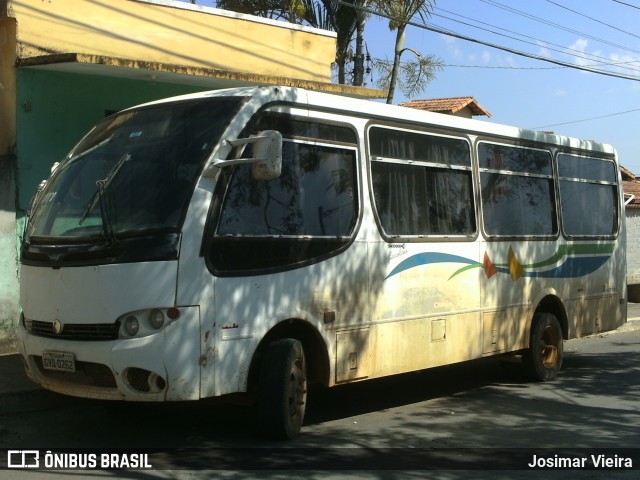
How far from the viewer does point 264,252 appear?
680 centimetres

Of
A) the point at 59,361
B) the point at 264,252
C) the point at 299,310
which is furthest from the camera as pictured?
the point at 299,310

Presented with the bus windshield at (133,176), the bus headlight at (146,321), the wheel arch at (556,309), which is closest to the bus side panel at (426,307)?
the wheel arch at (556,309)

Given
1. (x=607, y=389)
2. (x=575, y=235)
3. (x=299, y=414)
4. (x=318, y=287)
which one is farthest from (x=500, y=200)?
(x=299, y=414)

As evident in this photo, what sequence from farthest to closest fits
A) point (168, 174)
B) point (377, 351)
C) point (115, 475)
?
point (377, 351), point (168, 174), point (115, 475)

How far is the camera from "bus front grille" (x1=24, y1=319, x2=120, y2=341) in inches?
245

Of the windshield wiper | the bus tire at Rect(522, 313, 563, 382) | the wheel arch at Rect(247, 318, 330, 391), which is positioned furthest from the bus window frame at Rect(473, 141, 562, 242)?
the windshield wiper

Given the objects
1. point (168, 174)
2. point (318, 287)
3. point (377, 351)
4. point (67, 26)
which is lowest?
point (377, 351)

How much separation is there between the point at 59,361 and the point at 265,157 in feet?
7.30

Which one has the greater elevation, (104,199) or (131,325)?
(104,199)

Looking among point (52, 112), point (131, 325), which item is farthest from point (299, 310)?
point (52, 112)

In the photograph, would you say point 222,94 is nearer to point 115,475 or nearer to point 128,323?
point 128,323

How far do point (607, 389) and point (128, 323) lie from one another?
6.15 metres

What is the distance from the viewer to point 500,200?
968 cm

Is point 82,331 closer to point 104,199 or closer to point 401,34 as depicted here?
point 104,199
